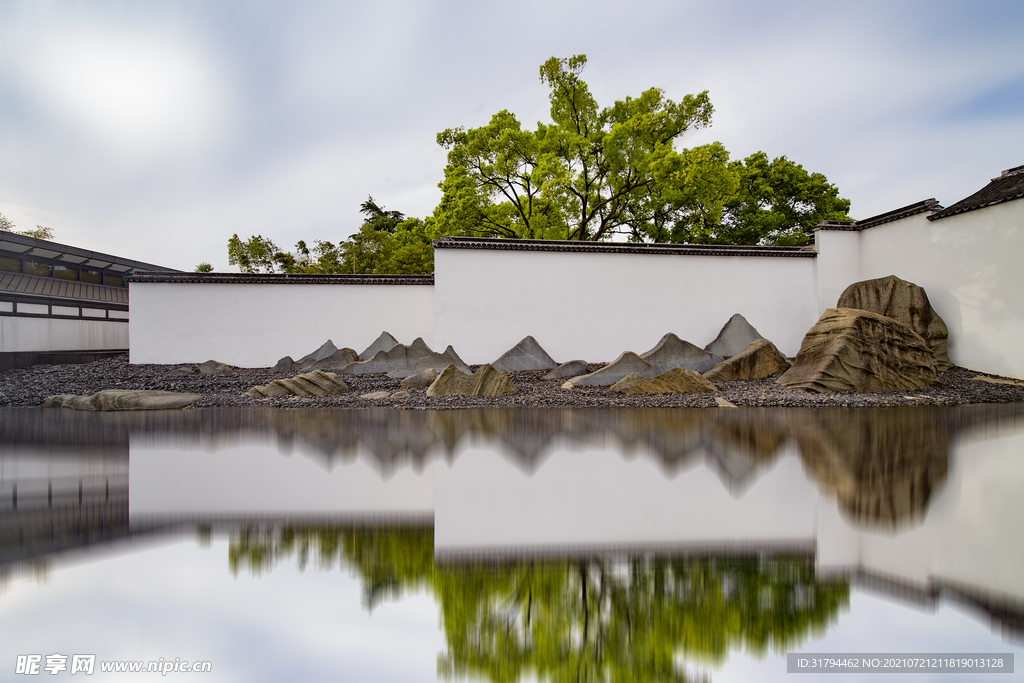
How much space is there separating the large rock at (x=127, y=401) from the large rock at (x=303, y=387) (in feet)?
2.78

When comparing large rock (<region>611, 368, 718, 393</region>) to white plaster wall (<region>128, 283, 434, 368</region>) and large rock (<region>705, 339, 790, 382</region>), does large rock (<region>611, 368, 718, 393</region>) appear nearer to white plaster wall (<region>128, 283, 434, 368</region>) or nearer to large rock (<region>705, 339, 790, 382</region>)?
large rock (<region>705, 339, 790, 382</region>)

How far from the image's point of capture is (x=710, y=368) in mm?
9266

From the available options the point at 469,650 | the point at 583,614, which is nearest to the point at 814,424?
the point at 583,614

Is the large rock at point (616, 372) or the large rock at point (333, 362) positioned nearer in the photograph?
the large rock at point (616, 372)

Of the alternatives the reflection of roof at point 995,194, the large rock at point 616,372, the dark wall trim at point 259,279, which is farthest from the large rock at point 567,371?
the reflection of roof at point 995,194

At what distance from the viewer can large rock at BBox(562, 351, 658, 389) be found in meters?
7.78

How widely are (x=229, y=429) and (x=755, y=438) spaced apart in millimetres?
4761

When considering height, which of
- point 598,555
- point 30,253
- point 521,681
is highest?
point 30,253

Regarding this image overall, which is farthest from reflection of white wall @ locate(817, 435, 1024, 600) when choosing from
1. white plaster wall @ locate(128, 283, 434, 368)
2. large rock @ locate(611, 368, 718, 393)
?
white plaster wall @ locate(128, 283, 434, 368)

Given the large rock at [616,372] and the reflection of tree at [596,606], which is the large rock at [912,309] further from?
the reflection of tree at [596,606]

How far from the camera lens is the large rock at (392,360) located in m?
9.76

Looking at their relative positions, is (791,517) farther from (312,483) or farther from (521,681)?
(312,483)

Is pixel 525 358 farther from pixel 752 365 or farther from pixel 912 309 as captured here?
pixel 912 309

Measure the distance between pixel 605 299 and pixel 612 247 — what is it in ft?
3.78
